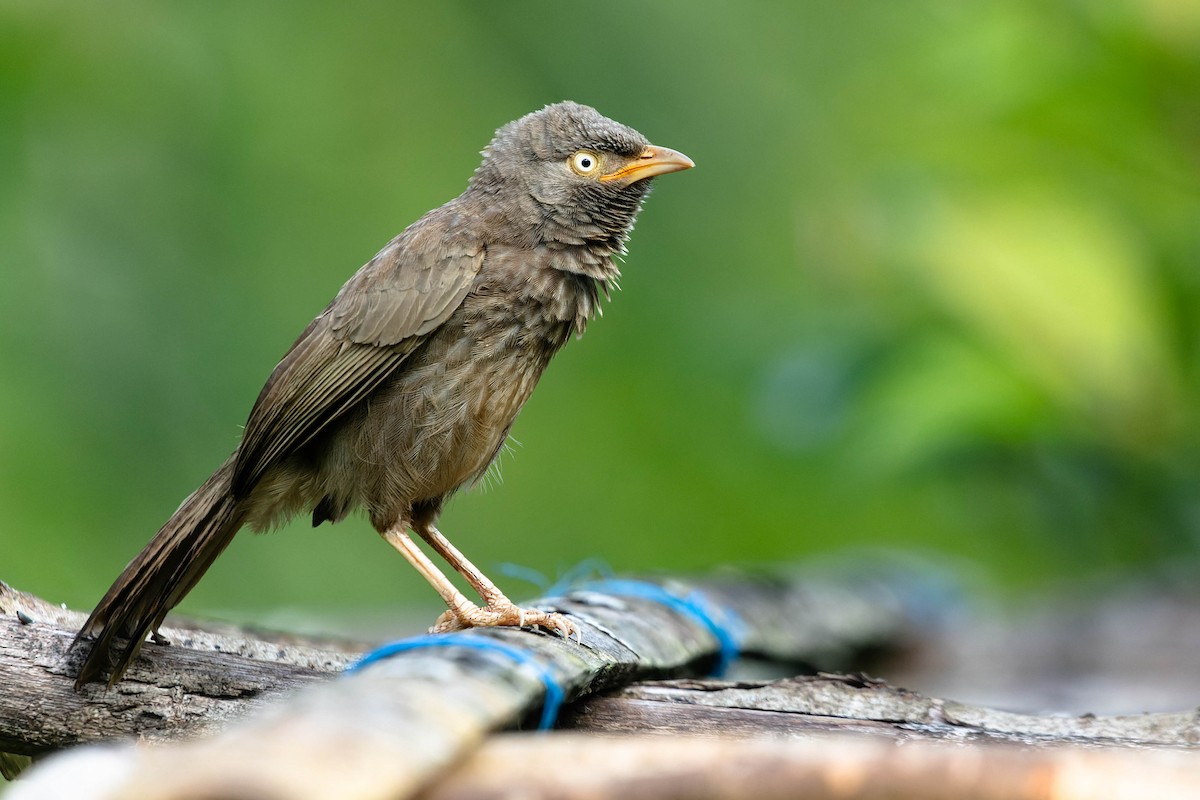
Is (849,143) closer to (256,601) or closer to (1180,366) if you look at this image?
(1180,366)

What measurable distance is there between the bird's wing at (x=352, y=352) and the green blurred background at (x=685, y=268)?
8.44 feet

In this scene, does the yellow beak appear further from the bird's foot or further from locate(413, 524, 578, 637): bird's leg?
the bird's foot

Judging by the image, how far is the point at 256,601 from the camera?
30.9ft

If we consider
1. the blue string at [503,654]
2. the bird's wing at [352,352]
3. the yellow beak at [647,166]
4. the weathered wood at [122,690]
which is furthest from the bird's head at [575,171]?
the blue string at [503,654]

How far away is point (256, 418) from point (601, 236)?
3.66 feet

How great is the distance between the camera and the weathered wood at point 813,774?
1.72 meters

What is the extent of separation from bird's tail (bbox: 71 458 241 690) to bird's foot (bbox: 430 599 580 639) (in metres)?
0.64

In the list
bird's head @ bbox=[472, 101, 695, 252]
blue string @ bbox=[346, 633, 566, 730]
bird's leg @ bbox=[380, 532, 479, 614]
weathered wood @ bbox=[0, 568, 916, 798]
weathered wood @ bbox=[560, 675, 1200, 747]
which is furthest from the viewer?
bird's head @ bbox=[472, 101, 695, 252]

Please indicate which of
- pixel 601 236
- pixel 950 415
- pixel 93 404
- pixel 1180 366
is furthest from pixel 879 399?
pixel 93 404

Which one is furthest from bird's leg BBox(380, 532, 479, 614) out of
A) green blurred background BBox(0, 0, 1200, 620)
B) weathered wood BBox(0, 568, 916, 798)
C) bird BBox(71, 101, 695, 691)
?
green blurred background BBox(0, 0, 1200, 620)

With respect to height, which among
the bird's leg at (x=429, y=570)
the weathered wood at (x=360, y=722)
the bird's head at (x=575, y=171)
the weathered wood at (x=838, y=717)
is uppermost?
the bird's head at (x=575, y=171)

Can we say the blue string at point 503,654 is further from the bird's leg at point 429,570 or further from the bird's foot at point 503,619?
the bird's leg at point 429,570

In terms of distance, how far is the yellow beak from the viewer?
4.02 metres

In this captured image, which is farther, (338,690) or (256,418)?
(256,418)
